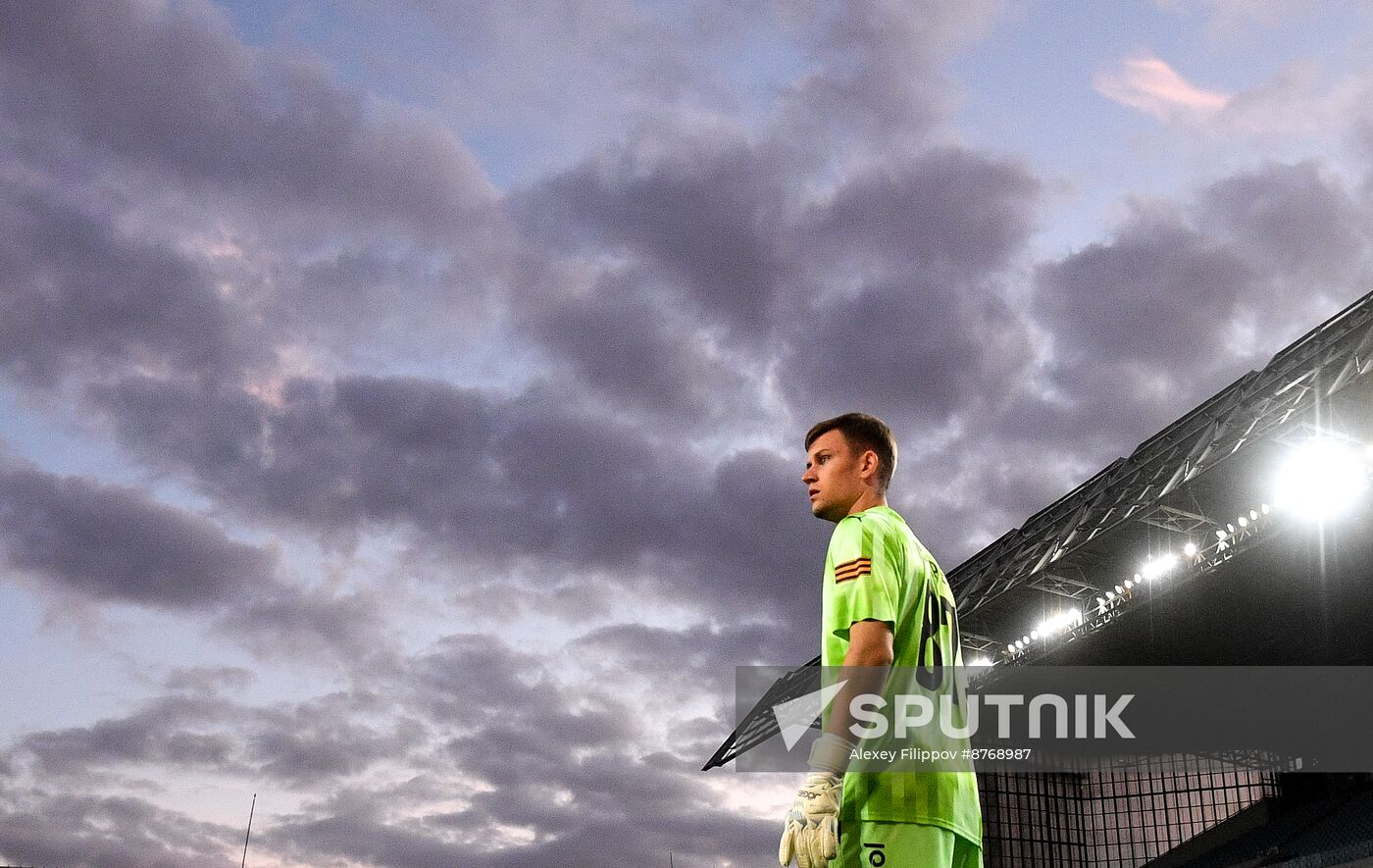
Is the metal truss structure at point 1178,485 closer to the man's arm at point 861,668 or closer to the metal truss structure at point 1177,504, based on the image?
the metal truss structure at point 1177,504

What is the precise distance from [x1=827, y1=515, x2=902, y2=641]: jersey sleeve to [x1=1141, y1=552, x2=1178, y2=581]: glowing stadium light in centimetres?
1375

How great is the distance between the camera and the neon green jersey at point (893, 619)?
2.65 meters

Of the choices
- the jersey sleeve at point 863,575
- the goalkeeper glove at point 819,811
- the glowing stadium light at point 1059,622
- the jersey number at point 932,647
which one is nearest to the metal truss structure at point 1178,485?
the glowing stadium light at point 1059,622

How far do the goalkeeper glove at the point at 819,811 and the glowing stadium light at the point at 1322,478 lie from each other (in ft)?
40.2

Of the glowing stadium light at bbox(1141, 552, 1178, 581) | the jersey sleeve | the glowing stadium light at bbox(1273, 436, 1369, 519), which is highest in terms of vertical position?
the glowing stadium light at bbox(1273, 436, 1369, 519)

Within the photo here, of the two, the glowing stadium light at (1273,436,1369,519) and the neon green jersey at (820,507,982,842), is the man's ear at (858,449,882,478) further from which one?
the glowing stadium light at (1273,436,1369,519)

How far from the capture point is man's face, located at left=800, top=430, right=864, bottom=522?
3070mm

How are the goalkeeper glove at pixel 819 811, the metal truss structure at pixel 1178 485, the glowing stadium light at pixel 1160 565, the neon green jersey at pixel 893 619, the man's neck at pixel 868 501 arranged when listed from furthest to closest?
the glowing stadium light at pixel 1160 565 → the metal truss structure at pixel 1178 485 → the man's neck at pixel 868 501 → the neon green jersey at pixel 893 619 → the goalkeeper glove at pixel 819 811

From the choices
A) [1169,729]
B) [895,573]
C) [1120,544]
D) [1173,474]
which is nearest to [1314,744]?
[1169,729]

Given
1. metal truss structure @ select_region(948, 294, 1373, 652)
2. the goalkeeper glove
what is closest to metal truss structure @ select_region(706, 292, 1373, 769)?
metal truss structure @ select_region(948, 294, 1373, 652)

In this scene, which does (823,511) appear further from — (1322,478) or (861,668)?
(1322,478)

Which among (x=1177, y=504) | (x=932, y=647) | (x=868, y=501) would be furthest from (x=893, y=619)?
(x=1177, y=504)

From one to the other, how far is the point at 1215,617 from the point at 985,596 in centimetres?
508

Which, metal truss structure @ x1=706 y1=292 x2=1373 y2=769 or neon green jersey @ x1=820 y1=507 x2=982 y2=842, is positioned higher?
metal truss structure @ x1=706 y1=292 x2=1373 y2=769
